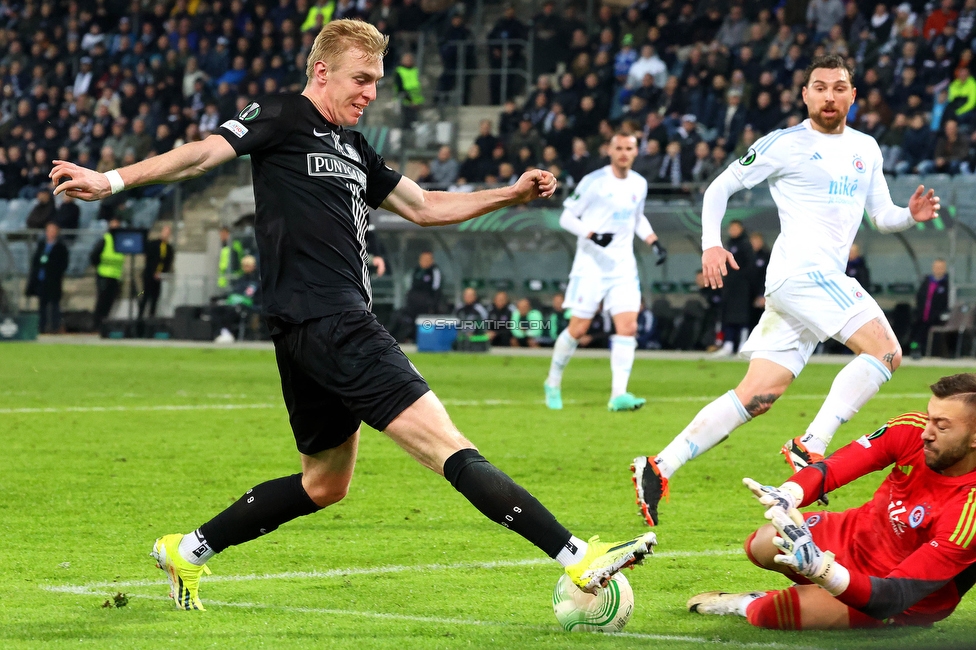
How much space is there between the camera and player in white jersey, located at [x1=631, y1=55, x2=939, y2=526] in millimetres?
7074

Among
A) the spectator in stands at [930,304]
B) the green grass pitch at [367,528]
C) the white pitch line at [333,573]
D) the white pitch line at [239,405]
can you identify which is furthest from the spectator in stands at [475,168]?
the white pitch line at [333,573]

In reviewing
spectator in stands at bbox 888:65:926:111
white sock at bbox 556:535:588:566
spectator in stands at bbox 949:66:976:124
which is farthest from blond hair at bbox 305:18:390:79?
spectator in stands at bbox 888:65:926:111

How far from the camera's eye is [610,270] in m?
13.7

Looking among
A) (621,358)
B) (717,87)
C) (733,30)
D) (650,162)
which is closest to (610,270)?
(621,358)

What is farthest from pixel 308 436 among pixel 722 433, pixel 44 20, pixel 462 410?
pixel 44 20

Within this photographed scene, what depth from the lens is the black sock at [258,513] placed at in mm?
5203

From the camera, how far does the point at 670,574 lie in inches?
229

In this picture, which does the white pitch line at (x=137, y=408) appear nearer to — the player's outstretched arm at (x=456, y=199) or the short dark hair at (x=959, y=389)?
the player's outstretched arm at (x=456, y=199)

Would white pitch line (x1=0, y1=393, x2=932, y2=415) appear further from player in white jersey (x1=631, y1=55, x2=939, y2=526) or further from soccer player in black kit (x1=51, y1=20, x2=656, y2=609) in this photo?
soccer player in black kit (x1=51, y1=20, x2=656, y2=609)

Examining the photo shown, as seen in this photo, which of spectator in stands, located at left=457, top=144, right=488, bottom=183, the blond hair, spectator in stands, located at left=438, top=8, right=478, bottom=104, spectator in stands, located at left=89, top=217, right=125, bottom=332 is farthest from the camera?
spectator in stands, located at left=438, top=8, right=478, bottom=104

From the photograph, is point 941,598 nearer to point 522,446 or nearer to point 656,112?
point 522,446

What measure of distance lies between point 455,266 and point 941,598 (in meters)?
20.6

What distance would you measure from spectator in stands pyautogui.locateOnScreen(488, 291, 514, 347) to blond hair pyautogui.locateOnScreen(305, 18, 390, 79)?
16.7m

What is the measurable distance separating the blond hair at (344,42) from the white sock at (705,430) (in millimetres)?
2649
